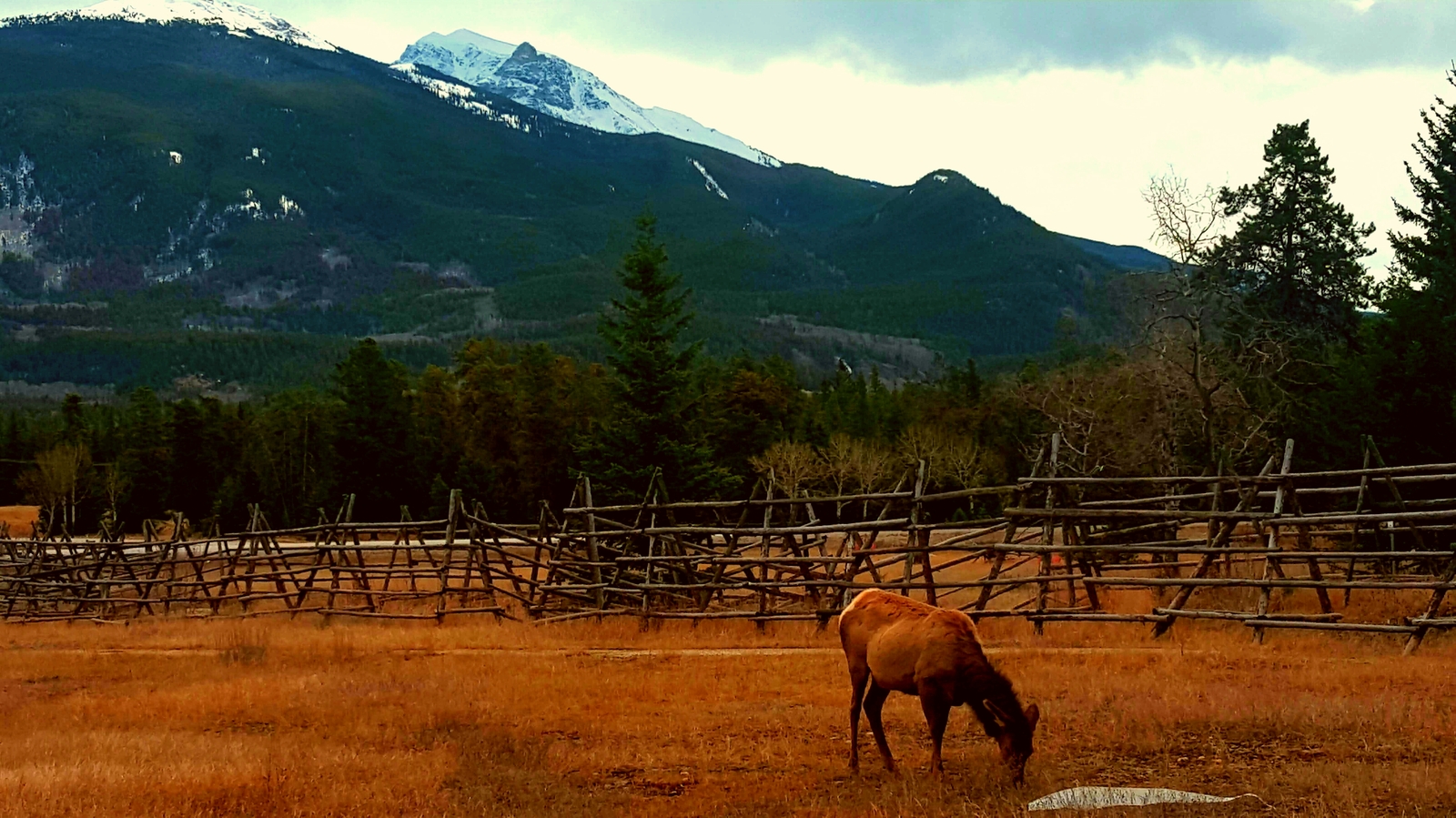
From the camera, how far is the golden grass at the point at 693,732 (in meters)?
8.49

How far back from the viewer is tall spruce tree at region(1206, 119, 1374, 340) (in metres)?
42.1

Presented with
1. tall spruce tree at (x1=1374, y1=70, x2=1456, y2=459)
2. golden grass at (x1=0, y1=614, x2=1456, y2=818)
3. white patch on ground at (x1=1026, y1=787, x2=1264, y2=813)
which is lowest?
golden grass at (x1=0, y1=614, x2=1456, y2=818)

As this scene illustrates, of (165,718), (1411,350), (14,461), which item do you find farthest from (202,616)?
(14,461)

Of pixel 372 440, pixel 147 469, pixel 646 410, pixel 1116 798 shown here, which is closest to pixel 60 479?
pixel 147 469

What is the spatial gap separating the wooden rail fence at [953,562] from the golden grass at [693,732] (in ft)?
Answer: 2.70

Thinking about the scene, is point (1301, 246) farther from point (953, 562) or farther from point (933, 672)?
point (933, 672)

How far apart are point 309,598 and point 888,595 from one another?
18.8 m

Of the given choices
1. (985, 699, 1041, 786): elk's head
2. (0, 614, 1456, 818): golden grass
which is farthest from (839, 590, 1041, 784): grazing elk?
(0, 614, 1456, 818): golden grass

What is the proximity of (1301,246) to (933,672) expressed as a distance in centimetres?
3946

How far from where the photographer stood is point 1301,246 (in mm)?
42594

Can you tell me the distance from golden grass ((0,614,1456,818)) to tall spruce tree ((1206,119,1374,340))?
30.1m

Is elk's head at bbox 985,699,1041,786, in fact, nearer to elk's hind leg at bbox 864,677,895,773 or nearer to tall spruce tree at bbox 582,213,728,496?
elk's hind leg at bbox 864,677,895,773

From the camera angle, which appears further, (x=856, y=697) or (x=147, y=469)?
(x=147, y=469)

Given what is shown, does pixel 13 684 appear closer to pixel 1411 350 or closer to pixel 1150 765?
pixel 1150 765
